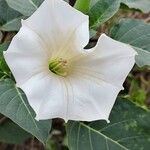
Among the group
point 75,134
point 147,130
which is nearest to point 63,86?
point 75,134

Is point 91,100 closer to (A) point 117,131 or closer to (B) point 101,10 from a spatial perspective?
(A) point 117,131

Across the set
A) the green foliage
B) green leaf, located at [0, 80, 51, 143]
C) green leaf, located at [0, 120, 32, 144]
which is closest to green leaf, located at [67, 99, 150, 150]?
green leaf, located at [0, 80, 51, 143]

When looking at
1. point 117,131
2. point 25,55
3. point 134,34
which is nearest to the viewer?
point 25,55

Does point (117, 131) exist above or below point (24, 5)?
below

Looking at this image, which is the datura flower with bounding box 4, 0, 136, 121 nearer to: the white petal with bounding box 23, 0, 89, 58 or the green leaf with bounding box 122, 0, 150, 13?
the white petal with bounding box 23, 0, 89, 58

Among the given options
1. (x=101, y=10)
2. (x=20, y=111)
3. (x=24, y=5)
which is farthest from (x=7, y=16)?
(x=20, y=111)

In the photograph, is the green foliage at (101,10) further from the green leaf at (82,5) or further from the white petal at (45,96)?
the white petal at (45,96)
